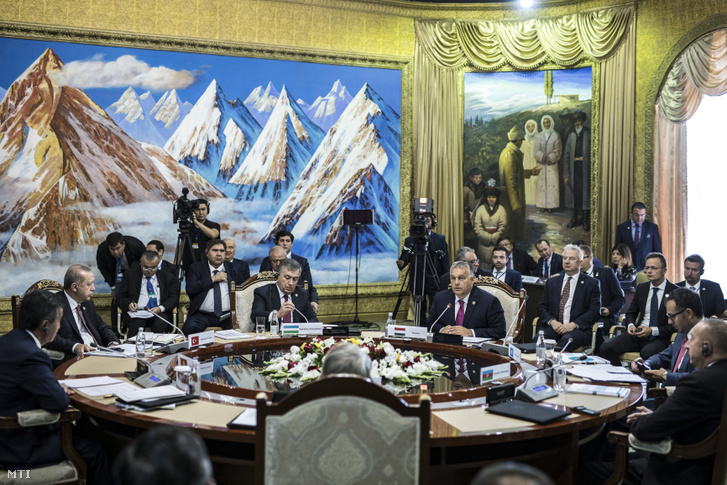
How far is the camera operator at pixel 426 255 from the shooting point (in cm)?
768

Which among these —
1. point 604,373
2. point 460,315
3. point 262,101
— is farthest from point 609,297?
point 262,101

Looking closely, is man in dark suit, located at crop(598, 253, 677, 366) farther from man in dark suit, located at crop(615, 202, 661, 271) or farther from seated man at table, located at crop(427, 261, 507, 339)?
man in dark suit, located at crop(615, 202, 661, 271)

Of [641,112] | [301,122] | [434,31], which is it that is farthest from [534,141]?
[301,122]

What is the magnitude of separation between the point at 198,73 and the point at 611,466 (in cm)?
684

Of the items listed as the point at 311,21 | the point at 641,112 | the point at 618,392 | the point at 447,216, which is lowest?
the point at 618,392

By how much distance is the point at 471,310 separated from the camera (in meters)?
5.14

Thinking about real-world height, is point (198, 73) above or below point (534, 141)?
above

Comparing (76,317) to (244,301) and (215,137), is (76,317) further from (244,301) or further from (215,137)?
(215,137)

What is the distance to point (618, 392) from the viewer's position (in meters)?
3.39

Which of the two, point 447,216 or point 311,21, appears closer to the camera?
point 311,21

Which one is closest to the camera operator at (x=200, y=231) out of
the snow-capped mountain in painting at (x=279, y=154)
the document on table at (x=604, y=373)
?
the snow-capped mountain in painting at (x=279, y=154)

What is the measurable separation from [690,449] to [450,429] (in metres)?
0.96

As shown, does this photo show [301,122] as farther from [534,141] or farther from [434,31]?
[534,141]

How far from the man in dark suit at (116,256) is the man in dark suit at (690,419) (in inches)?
227
